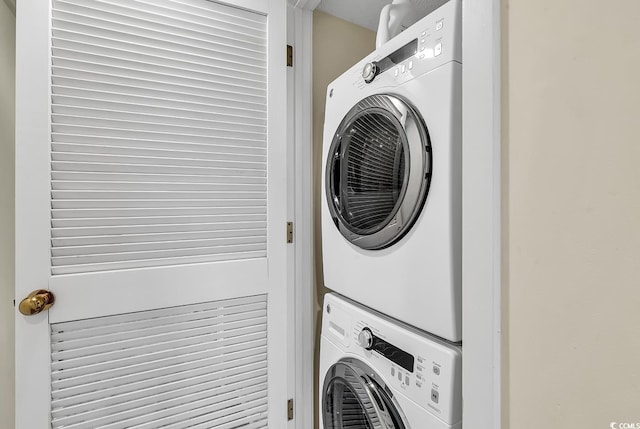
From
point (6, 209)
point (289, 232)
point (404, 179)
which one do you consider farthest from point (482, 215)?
point (6, 209)

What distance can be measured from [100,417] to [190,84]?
3.99 feet

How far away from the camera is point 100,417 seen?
3.49 feet

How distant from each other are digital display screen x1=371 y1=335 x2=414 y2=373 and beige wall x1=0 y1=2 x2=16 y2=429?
1.34 meters

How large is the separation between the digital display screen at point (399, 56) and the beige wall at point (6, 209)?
1351 mm

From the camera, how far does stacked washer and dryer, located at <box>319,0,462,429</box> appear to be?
2.41 feet

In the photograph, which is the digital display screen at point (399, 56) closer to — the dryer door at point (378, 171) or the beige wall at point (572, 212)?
the dryer door at point (378, 171)

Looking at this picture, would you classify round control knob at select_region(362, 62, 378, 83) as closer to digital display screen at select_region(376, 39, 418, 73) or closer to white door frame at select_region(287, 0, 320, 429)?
digital display screen at select_region(376, 39, 418, 73)

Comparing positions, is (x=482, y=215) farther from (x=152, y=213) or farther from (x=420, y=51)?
(x=152, y=213)

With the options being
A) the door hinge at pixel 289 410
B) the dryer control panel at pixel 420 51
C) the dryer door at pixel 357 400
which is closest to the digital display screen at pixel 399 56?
the dryer control panel at pixel 420 51

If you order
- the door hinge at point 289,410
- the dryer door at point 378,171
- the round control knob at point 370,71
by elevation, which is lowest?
the door hinge at point 289,410

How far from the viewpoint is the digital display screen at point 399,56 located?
851 millimetres

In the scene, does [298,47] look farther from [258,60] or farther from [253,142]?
[253,142]

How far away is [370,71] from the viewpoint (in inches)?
39.0

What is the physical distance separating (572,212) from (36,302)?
4.47ft
